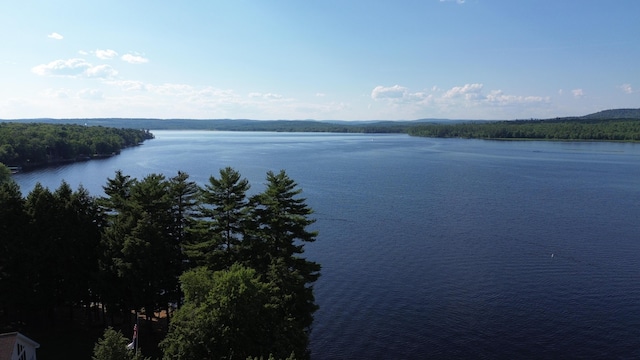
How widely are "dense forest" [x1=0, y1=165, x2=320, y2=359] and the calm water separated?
29.1ft

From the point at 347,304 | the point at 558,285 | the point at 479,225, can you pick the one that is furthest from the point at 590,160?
the point at 347,304

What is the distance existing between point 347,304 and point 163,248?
49.0 feet

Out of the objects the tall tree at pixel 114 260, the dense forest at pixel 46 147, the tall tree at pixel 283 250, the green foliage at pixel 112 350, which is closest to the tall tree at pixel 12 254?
the tall tree at pixel 114 260

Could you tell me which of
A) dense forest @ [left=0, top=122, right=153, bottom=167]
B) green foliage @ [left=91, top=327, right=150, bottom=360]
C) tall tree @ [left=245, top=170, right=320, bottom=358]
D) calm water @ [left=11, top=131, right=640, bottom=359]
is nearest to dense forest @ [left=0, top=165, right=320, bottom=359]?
tall tree @ [left=245, top=170, right=320, bottom=358]

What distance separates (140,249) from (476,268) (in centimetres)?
2952

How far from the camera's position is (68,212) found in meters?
27.9

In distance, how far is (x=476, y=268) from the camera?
41969mm

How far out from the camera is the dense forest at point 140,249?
24.6m

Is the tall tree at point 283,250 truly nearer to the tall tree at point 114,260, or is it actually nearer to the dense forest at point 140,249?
the dense forest at point 140,249

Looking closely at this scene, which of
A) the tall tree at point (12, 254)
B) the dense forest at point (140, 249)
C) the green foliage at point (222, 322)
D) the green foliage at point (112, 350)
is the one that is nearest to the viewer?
the green foliage at point (112, 350)

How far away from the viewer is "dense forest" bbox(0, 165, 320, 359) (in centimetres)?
2464

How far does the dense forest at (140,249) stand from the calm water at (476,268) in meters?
8.88

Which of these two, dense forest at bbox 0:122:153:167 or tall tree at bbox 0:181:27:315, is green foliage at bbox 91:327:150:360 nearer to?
tall tree at bbox 0:181:27:315

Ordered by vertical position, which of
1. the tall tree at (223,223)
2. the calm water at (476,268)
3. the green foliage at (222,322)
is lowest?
the calm water at (476,268)
